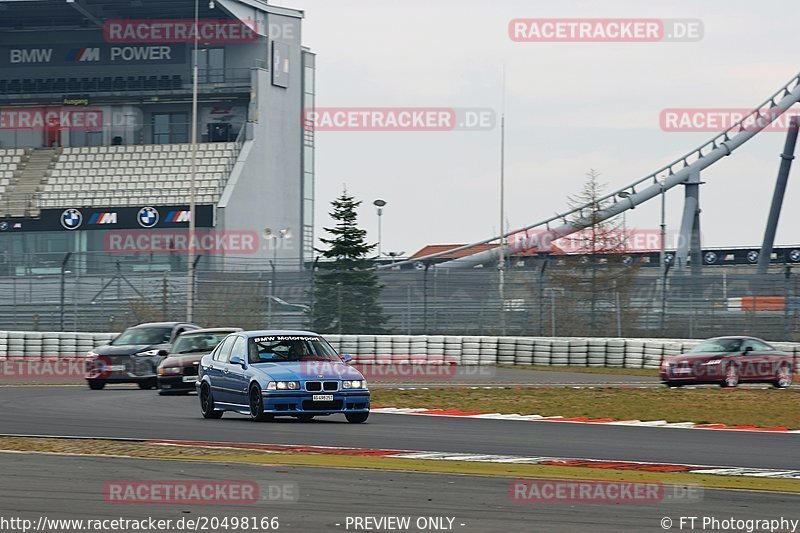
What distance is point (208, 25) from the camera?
59.1 m

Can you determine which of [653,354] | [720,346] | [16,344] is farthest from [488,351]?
[16,344]

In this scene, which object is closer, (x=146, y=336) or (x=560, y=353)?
(x=146, y=336)

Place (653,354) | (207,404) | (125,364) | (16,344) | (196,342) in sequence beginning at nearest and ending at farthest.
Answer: (207,404)
(196,342)
(125,364)
(653,354)
(16,344)

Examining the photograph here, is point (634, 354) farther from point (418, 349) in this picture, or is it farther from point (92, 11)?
point (92, 11)

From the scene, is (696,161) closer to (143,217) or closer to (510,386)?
(143,217)

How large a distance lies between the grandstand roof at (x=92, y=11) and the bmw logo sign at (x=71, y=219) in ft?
28.4

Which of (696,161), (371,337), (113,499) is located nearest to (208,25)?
(696,161)

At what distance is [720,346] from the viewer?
2653cm

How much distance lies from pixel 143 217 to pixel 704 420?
3858 cm

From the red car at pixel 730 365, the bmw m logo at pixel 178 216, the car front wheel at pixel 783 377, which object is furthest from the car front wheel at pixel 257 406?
the bmw m logo at pixel 178 216

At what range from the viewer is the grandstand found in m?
55.1

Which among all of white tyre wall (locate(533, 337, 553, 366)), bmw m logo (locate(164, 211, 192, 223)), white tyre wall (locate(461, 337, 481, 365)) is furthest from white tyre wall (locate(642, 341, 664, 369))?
bmw m logo (locate(164, 211, 192, 223))

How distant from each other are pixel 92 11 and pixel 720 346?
38727 mm

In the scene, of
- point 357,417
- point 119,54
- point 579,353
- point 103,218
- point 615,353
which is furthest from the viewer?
point 119,54
